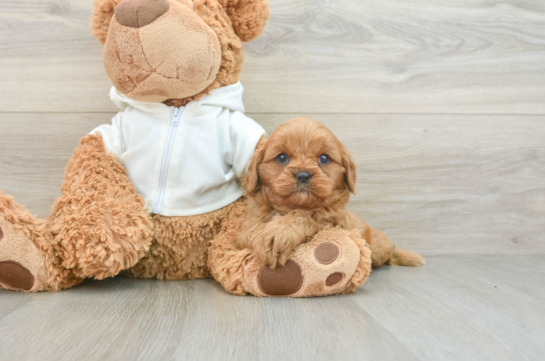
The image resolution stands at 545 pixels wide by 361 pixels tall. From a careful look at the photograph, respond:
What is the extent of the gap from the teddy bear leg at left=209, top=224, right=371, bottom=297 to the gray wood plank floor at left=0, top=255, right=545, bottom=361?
3 cm

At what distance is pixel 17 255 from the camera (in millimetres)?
971

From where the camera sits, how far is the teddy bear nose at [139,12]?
102 centimetres

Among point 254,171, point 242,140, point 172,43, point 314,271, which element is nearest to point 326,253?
point 314,271

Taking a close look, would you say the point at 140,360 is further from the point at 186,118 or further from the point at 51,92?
the point at 51,92

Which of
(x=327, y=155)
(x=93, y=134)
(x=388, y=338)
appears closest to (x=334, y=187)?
(x=327, y=155)

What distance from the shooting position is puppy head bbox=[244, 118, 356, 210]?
0.99m

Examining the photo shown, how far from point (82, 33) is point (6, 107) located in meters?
0.34

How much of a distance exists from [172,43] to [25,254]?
59 cm

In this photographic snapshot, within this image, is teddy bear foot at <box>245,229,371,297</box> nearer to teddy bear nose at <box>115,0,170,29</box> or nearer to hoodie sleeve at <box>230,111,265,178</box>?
hoodie sleeve at <box>230,111,265,178</box>

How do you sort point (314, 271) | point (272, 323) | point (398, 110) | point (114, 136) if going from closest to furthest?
point (272, 323) < point (314, 271) < point (114, 136) < point (398, 110)

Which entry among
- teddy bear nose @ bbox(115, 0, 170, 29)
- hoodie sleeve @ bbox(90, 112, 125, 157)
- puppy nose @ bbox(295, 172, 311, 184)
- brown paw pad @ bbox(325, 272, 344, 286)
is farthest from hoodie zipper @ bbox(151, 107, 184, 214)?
brown paw pad @ bbox(325, 272, 344, 286)

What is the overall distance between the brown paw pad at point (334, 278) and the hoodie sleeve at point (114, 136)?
0.65 meters

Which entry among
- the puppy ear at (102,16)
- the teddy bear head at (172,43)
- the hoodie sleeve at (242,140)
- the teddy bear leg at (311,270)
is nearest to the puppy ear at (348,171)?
the teddy bear leg at (311,270)

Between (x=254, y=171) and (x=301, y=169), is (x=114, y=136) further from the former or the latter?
(x=301, y=169)
